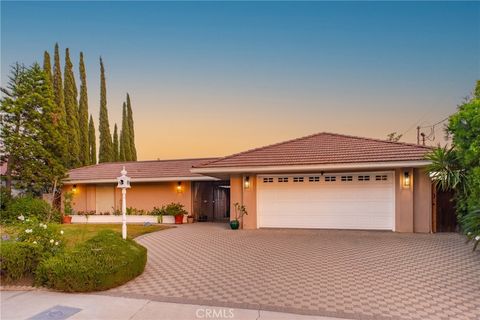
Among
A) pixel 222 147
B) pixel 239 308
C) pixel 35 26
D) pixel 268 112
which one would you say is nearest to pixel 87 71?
pixel 222 147

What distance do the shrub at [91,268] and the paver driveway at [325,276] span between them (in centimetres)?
31

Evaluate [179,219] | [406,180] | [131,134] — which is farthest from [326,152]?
[131,134]

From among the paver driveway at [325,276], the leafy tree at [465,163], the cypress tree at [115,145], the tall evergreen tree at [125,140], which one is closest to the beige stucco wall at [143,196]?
the paver driveway at [325,276]

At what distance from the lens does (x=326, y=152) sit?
44.0 feet

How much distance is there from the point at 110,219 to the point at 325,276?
1564 centimetres

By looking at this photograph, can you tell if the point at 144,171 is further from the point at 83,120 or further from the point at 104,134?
the point at 104,134

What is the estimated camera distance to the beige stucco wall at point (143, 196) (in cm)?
1859

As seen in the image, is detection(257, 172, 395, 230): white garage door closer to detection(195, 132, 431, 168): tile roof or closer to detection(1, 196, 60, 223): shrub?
detection(195, 132, 431, 168): tile roof

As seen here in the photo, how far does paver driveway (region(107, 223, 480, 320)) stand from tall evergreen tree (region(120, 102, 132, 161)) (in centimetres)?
2711

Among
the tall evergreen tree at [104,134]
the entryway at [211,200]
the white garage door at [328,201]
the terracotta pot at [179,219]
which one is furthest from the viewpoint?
the tall evergreen tree at [104,134]

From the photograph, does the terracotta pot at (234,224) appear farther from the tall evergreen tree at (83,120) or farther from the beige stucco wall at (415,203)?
the tall evergreen tree at (83,120)

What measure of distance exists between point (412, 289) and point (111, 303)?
5.30 metres
